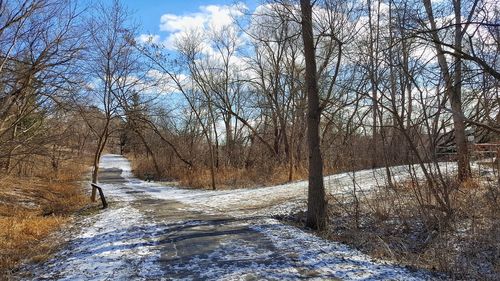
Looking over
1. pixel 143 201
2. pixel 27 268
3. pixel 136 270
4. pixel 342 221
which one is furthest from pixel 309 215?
pixel 143 201

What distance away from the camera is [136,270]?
21.1 ft

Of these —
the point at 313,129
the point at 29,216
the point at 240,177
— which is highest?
the point at 313,129

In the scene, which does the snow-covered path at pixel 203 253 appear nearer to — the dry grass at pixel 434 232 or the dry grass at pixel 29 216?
the dry grass at pixel 29 216

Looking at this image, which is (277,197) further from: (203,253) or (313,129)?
(203,253)

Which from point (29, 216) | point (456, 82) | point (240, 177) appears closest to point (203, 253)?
point (456, 82)

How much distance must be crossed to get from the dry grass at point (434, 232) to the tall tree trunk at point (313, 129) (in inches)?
21.9

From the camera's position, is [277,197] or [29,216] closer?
[29,216]

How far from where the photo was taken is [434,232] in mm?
9438

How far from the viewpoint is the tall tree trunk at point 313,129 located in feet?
30.8

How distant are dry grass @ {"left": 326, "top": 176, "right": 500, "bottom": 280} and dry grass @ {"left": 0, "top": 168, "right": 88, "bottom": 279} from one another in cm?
607

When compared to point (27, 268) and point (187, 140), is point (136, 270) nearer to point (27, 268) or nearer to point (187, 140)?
point (27, 268)

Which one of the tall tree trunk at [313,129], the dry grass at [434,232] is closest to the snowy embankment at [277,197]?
the dry grass at [434,232]

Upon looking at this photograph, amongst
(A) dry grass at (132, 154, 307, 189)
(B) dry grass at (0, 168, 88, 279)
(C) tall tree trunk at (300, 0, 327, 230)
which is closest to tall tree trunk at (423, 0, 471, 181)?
(C) tall tree trunk at (300, 0, 327, 230)

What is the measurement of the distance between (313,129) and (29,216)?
8.49 m
